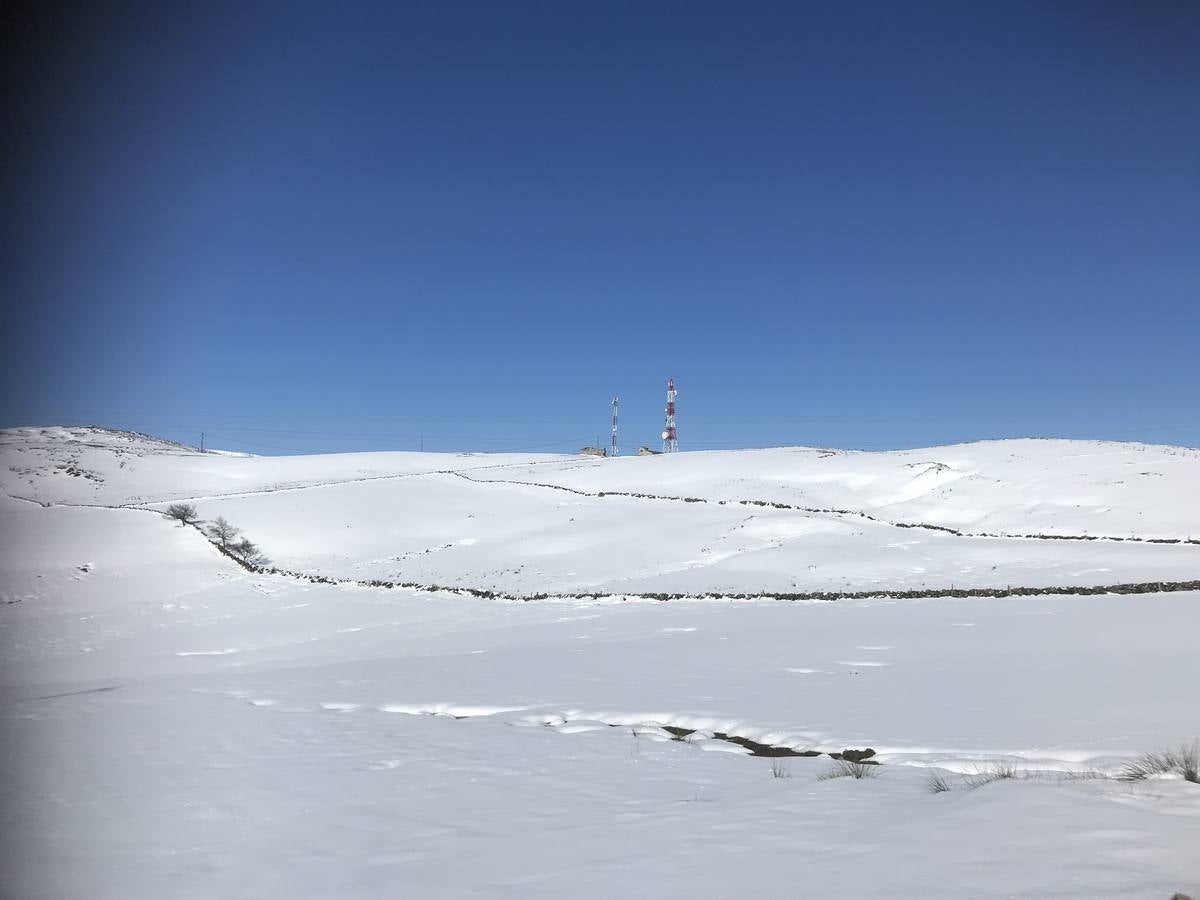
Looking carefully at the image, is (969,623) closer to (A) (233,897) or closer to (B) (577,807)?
(B) (577,807)

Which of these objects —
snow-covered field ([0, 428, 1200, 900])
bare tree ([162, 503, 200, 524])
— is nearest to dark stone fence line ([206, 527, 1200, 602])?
snow-covered field ([0, 428, 1200, 900])

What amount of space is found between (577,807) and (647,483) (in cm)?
4326

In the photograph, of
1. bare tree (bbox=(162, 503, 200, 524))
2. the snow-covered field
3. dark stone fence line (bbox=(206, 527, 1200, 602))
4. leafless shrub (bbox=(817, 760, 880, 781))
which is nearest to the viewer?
the snow-covered field

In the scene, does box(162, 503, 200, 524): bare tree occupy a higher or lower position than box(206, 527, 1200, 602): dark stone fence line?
higher

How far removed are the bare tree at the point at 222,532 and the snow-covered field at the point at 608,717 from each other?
2578 mm

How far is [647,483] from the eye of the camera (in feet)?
163

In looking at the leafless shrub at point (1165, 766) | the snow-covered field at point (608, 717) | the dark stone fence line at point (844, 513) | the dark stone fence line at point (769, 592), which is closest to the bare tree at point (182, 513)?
the snow-covered field at point (608, 717)

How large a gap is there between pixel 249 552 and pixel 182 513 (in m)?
6.96

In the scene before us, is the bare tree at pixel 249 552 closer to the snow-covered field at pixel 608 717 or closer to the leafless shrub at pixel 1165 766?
the snow-covered field at pixel 608 717

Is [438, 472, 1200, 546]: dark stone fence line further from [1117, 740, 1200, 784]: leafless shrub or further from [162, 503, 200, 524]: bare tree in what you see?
[1117, 740, 1200, 784]: leafless shrub

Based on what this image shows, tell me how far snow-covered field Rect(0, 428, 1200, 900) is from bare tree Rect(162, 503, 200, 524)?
5498 mm

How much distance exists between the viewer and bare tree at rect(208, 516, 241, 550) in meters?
35.3

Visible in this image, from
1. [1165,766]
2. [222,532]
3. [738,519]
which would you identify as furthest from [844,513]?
[222,532]

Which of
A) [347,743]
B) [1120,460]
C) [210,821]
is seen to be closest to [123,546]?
[347,743]
